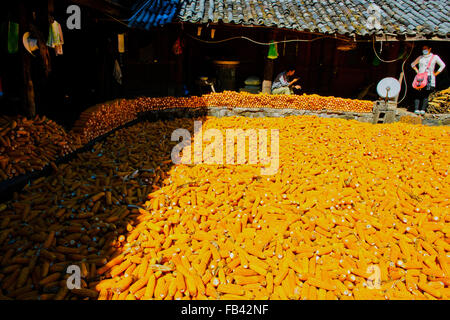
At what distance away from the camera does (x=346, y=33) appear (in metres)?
9.38

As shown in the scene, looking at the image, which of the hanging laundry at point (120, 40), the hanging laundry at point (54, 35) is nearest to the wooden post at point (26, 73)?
the hanging laundry at point (54, 35)

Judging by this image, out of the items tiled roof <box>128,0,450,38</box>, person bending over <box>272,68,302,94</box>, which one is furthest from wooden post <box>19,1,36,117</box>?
person bending over <box>272,68,302,94</box>

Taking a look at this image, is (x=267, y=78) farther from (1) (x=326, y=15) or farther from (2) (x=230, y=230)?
(2) (x=230, y=230)

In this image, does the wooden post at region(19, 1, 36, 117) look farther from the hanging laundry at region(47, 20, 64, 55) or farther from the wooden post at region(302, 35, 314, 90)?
the wooden post at region(302, 35, 314, 90)

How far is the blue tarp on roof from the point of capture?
8797 millimetres

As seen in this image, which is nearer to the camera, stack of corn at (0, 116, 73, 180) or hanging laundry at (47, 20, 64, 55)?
stack of corn at (0, 116, 73, 180)

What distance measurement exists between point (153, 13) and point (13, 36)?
5.78 metres

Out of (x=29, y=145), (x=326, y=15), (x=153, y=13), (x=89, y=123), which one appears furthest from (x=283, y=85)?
(x=29, y=145)

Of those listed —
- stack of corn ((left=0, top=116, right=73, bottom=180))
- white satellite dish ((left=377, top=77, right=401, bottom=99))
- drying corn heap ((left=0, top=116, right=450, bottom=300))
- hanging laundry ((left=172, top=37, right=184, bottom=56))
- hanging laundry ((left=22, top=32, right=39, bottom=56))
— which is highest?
hanging laundry ((left=172, top=37, right=184, bottom=56))

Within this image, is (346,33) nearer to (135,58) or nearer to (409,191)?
(409,191)

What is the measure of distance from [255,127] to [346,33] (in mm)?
5171

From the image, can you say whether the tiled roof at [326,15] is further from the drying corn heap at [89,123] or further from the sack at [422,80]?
the drying corn heap at [89,123]

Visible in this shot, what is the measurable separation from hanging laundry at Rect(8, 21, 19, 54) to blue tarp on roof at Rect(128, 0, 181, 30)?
175 inches
